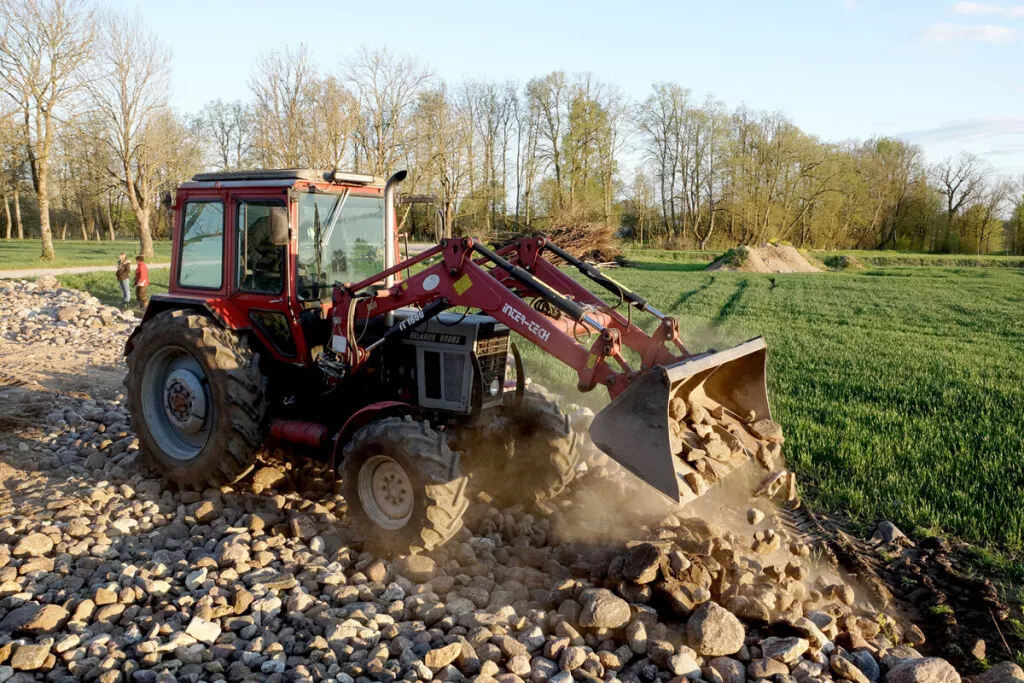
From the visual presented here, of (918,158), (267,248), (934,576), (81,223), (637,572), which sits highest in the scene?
(918,158)

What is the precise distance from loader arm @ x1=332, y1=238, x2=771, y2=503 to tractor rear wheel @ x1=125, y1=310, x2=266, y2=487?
2.89 feet

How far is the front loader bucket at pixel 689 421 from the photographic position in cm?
450

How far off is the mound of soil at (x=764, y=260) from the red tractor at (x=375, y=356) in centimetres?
3972

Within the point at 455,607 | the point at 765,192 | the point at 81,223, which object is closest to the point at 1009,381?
the point at 455,607

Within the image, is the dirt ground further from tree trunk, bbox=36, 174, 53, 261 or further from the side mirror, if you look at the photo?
tree trunk, bbox=36, 174, 53, 261

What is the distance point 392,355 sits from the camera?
6.18 metres

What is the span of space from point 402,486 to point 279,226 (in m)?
2.17

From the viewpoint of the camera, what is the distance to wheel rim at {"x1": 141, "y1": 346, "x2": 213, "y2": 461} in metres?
6.38

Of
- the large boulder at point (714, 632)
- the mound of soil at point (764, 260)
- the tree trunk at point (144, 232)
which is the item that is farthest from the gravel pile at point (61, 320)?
the mound of soil at point (764, 260)

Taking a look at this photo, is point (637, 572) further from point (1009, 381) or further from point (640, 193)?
point (640, 193)

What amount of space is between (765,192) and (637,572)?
6336cm

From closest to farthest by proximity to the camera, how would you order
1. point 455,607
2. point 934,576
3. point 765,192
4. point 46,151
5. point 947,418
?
point 455,607, point 934,576, point 947,418, point 46,151, point 765,192

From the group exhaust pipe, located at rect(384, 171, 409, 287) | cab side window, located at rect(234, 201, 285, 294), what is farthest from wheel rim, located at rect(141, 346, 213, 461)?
exhaust pipe, located at rect(384, 171, 409, 287)

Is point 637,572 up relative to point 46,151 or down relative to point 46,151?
down
